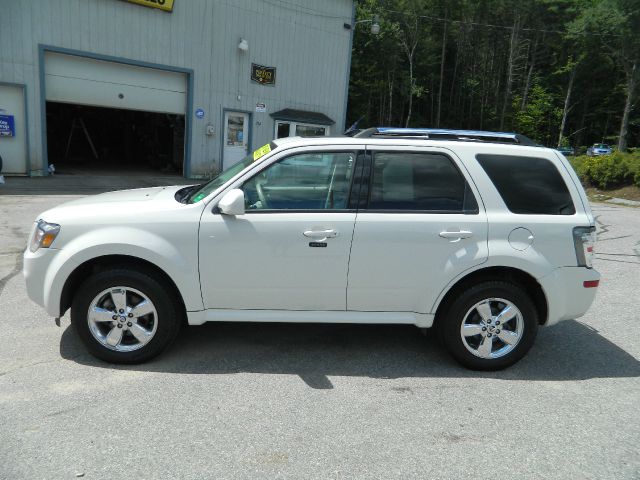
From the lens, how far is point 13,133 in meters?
14.6

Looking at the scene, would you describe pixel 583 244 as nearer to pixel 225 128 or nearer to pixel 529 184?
pixel 529 184

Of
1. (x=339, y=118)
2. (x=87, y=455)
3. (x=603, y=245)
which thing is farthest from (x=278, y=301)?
(x=339, y=118)

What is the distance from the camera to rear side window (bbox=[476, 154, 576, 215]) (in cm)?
403

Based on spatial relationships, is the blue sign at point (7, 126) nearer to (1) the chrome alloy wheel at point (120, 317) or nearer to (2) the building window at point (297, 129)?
(2) the building window at point (297, 129)

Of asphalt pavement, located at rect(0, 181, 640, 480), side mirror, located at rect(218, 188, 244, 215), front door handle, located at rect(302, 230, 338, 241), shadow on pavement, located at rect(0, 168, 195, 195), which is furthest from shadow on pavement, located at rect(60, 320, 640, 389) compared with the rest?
shadow on pavement, located at rect(0, 168, 195, 195)

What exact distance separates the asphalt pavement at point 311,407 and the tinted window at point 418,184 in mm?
1319

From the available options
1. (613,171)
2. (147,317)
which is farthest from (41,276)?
(613,171)

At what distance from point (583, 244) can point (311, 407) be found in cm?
245

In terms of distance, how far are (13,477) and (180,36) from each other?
16482mm

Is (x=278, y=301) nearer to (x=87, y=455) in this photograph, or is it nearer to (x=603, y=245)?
(x=87, y=455)

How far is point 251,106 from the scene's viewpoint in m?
18.8

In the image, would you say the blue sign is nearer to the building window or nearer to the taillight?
the building window

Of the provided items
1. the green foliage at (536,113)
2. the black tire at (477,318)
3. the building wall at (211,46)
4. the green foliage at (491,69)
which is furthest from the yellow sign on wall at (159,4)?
the green foliage at (536,113)

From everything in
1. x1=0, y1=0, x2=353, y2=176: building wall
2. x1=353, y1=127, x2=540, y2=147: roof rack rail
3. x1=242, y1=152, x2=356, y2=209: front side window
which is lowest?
x1=242, y1=152, x2=356, y2=209: front side window
